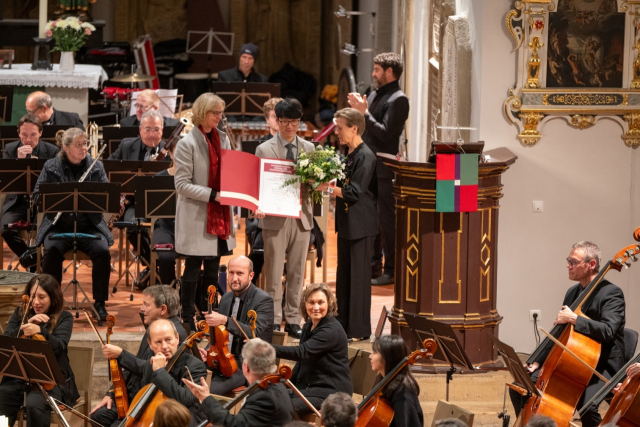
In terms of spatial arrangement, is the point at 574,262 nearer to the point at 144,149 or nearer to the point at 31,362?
the point at 31,362

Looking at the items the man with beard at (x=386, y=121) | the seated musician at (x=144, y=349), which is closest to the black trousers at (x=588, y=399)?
the seated musician at (x=144, y=349)

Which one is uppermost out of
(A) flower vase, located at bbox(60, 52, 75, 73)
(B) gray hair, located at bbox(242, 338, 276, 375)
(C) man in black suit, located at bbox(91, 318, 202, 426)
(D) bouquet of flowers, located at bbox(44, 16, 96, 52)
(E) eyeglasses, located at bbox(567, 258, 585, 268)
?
(D) bouquet of flowers, located at bbox(44, 16, 96, 52)

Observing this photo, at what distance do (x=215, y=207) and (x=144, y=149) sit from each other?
7.22 ft

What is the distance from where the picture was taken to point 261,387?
16.4 feet

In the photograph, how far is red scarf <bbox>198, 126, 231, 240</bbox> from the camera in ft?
23.5

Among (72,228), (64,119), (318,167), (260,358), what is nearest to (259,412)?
(260,358)

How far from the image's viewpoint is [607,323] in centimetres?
601

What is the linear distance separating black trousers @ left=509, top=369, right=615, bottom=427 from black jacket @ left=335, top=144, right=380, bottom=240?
1.71 meters

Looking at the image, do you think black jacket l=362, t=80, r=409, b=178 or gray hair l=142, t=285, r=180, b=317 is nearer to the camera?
gray hair l=142, t=285, r=180, b=317

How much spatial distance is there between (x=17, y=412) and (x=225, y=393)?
1309 millimetres

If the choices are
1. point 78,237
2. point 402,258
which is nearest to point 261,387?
point 402,258

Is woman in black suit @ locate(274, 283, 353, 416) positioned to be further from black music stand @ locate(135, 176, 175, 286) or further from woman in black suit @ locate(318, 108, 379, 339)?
black music stand @ locate(135, 176, 175, 286)

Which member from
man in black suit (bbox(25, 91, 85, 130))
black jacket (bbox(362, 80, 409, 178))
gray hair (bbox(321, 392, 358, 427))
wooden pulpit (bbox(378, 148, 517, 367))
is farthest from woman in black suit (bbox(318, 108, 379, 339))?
man in black suit (bbox(25, 91, 85, 130))

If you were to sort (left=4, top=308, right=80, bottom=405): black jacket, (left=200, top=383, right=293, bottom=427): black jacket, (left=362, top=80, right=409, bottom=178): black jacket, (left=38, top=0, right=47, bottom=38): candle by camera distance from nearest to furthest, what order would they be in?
(left=200, top=383, right=293, bottom=427): black jacket, (left=4, top=308, right=80, bottom=405): black jacket, (left=362, top=80, right=409, bottom=178): black jacket, (left=38, top=0, right=47, bottom=38): candle
